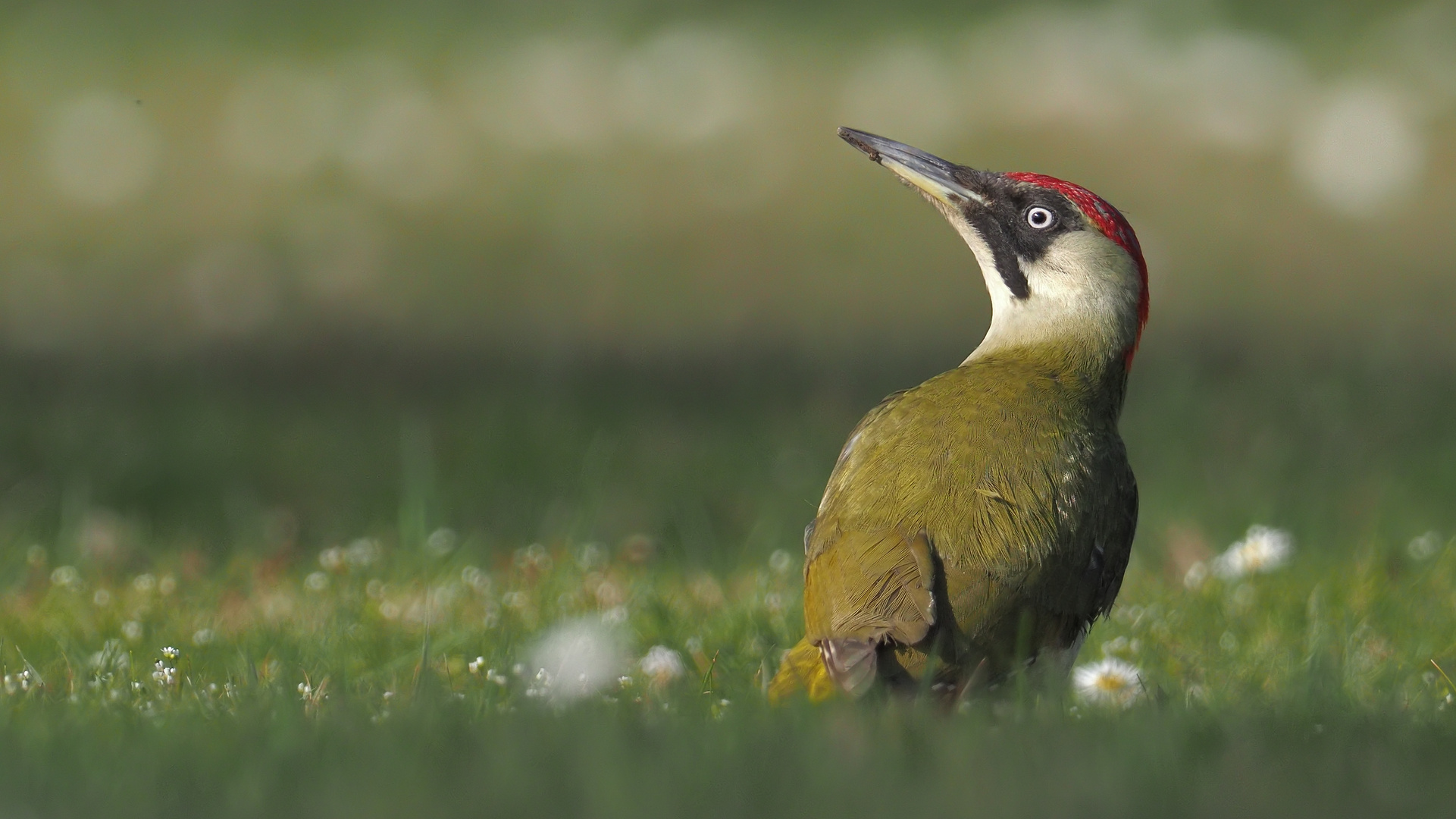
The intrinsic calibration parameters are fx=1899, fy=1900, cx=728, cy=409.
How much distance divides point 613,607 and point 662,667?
0.63m

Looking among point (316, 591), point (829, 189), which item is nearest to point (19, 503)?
point (316, 591)

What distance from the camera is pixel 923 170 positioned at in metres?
4.35

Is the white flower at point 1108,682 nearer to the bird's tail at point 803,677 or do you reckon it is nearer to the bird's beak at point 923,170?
the bird's tail at point 803,677

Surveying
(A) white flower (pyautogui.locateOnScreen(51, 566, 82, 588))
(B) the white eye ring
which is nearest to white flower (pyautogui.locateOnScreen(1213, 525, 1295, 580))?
(B) the white eye ring

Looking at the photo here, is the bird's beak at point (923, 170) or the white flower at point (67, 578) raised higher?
the bird's beak at point (923, 170)

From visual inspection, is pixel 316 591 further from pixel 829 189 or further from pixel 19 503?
pixel 829 189

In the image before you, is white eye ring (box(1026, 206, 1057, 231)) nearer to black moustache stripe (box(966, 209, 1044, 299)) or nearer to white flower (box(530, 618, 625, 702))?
black moustache stripe (box(966, 209, 1044, 299))

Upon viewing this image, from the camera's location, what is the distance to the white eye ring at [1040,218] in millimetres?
4211

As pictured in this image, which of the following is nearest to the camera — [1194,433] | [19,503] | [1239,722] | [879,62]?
[1239,722]

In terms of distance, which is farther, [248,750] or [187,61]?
[187,61]

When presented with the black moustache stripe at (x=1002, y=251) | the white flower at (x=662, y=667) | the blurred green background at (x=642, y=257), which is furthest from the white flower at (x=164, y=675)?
the black moustache stripe at (x=1002, y=251)

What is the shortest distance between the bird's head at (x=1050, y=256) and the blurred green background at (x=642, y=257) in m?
1.34

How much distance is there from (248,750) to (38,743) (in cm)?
33

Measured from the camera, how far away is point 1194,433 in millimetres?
6406
